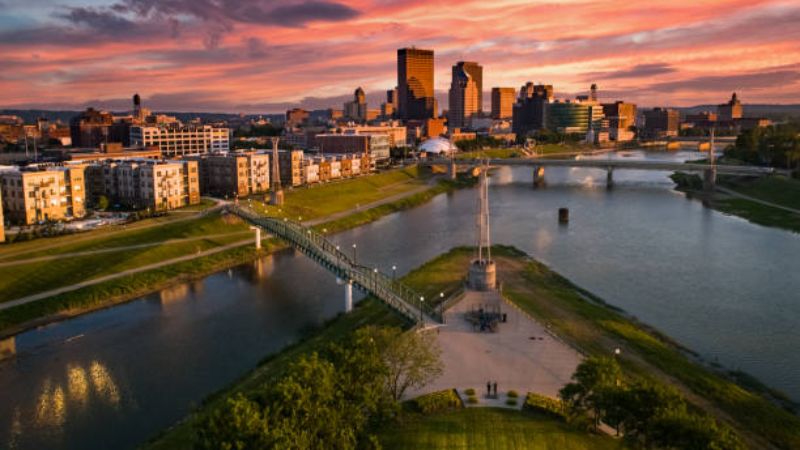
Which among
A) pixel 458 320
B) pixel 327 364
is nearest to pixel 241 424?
pixel 327 364

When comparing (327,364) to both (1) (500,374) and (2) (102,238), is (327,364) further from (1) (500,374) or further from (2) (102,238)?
(2) (102,238)

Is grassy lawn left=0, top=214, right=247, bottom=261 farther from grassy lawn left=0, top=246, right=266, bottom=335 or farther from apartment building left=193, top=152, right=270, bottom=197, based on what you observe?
apartment building left=193, top=152, right=270, bottom=197

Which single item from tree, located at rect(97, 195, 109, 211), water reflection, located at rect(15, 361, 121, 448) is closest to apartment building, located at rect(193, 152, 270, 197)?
tree, located at rect(97, 195, 109, 211)

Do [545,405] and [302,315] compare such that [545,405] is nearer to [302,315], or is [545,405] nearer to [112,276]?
[302,315]

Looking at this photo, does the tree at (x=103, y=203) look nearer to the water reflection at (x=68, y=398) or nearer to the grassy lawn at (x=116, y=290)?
the grassy lawn at (x=116, y=290)

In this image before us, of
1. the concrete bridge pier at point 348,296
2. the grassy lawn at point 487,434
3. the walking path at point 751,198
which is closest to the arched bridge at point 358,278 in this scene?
the concrete bridge pier at point 348,296
